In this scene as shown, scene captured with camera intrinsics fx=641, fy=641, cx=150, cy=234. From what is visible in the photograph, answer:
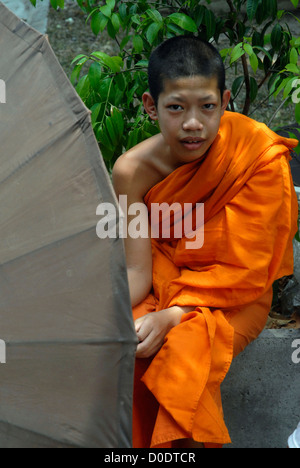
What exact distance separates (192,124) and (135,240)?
1.86 feet

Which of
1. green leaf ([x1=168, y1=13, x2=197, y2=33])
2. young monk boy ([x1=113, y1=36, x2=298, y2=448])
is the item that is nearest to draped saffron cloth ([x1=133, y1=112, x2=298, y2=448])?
young monk boy ([x1=113, y1=36, x2=298, y2=448])

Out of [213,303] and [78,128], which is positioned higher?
[78,128]

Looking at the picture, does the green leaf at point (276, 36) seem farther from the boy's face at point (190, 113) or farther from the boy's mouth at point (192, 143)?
the boy's mouth at point (192, 143)

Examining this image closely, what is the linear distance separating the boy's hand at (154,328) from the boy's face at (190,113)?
2.03 feet

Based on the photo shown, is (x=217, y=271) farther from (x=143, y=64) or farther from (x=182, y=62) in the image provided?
(x=143, y=64)

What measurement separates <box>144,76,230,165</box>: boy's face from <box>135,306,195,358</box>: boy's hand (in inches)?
24.4

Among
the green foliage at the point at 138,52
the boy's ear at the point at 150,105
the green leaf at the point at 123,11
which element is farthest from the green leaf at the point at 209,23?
the boy's ear at the point at 150,105

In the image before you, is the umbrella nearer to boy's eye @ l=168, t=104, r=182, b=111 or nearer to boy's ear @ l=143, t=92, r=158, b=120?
boy's eye @ l=168, t=104, r=182, b=111

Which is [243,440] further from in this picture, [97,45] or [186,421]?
[97,45]

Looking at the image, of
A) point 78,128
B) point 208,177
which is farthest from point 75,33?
point 78,128

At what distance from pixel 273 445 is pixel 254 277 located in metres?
0.96

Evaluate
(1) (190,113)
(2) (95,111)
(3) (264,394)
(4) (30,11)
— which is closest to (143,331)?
(1) (190,113)

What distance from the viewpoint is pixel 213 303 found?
248 cm

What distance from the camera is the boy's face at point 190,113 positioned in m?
2.36
